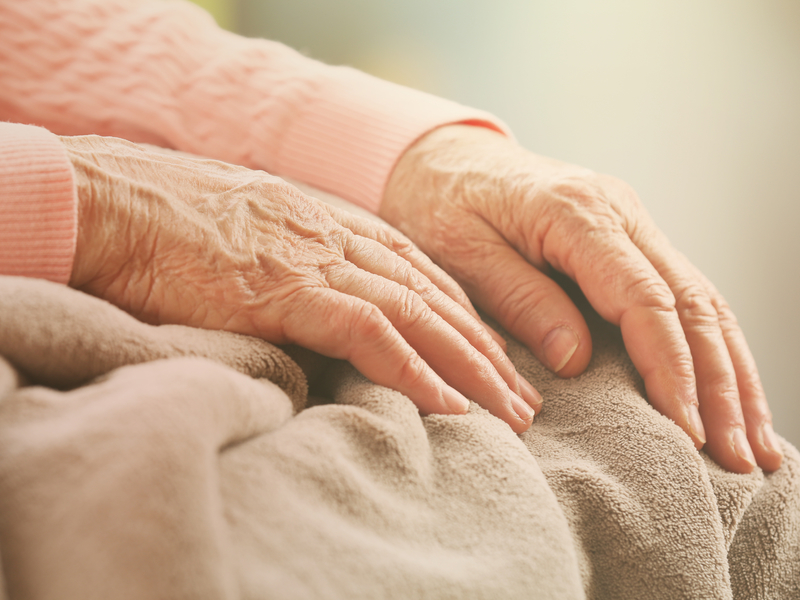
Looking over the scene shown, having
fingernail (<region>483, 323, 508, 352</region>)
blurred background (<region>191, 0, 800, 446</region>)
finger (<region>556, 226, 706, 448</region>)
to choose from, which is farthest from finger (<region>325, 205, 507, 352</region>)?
blurred background (<region>191, 0, 800, 446</region>)

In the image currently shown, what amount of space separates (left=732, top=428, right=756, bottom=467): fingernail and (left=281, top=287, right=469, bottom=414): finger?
0.97 ft

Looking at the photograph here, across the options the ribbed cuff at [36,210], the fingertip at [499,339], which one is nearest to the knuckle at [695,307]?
the fingertip at [499,339]

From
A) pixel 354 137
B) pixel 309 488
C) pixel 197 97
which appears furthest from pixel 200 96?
pixel 309 488

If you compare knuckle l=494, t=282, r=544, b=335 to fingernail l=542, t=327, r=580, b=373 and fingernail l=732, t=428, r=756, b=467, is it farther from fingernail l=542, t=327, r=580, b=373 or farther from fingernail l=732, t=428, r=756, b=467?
fingernail l=732, t=428, r=756, b=467

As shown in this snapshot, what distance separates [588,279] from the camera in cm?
60

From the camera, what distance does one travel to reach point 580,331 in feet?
1.88

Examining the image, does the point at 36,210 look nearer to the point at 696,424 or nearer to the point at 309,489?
the point at 309,489

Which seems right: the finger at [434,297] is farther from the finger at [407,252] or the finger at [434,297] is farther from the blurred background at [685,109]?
the blurred background at [685,109]

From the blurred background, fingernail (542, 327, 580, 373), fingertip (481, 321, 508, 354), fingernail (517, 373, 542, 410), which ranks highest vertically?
the blurred background

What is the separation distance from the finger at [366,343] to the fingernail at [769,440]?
349mm

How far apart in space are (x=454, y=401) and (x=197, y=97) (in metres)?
0.65

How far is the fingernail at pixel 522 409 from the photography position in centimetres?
48

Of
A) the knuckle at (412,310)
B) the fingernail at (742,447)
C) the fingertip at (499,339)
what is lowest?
the fingertip at (499,339)

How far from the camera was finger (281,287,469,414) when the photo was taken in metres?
0.43
